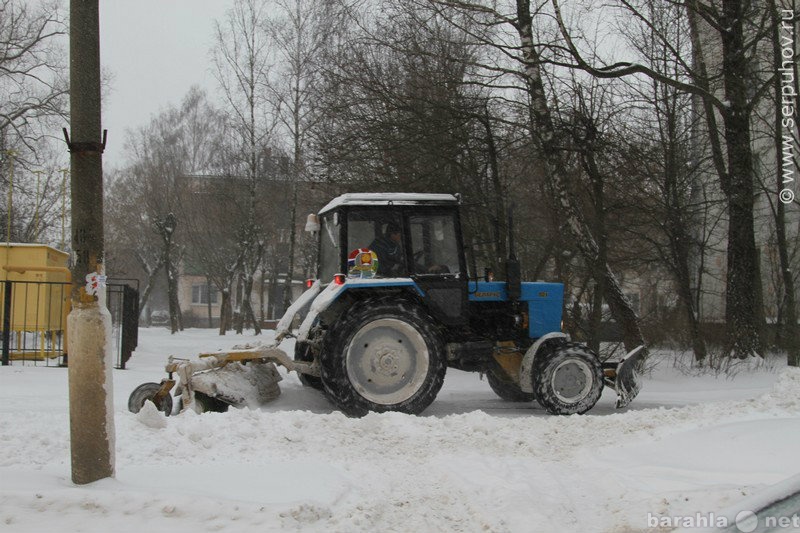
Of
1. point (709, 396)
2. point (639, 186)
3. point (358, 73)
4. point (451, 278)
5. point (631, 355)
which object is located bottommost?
point (709, 396)

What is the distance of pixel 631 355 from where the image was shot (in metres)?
8.68

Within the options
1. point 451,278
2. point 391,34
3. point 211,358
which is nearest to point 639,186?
point 391,34

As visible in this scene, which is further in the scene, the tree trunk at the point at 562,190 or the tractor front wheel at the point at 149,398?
the tree trunk at the point at 562,190

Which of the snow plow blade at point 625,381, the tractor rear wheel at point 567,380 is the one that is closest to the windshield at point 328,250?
the tractor rear wheel at point 567,380

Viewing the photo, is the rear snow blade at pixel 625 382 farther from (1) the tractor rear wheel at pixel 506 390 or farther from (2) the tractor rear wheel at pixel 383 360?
(2) the tractor rear wheel at pixel 383 360

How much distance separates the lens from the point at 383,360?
26.1 feet

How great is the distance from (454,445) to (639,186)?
9.22 meters

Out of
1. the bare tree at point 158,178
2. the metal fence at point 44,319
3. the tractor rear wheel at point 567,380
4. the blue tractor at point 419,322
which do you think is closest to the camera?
the blue tractor at point 419,322

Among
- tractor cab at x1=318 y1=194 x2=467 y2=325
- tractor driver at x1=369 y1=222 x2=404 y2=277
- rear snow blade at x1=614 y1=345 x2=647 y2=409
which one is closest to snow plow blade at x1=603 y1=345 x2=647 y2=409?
rear snow blade at x1=614 y1=345 x2=647 y2=409

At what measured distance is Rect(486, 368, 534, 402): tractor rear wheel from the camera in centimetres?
930

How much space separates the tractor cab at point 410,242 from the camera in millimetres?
8336

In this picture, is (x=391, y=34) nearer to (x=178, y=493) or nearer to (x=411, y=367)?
(x=411, y=367)

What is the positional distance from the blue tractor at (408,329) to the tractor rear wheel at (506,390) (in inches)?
3.5

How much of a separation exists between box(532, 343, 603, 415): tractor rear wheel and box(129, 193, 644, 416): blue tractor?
A: 0.4 inches
